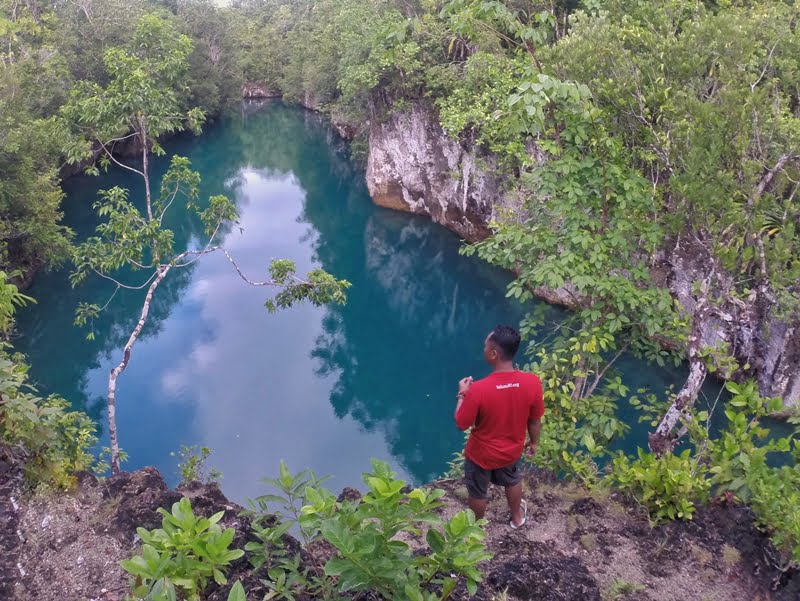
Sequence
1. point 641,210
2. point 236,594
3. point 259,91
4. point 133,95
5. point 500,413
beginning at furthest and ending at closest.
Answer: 1. point 259,91
2. point 133,95
3. point 641,210
4. point 500,413
5. point 236,594

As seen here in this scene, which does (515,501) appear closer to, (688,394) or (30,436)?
(688,394)

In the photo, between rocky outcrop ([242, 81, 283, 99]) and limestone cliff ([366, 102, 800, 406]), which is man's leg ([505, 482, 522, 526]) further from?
rocky outcrop ([242, 81, 283, 99])

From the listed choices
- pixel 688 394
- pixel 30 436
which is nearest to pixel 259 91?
pixel 30 436

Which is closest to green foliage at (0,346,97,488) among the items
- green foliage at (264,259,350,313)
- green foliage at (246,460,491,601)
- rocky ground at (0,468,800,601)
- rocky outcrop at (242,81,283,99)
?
rocky ground at (0,468,800,601)

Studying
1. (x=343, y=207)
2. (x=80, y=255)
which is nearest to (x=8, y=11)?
(x=343, y=207)

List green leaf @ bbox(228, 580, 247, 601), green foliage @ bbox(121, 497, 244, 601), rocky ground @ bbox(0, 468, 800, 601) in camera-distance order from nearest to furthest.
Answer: green leaf @ bbox(228, 580, 247, 601)
green foliage @ bbox(121, 497, 244, 601)
rocky ground @ bbox(0, 468, 800, 601)

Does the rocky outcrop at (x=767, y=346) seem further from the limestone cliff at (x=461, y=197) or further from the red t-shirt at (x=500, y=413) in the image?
the red t-shirt at (x=500, y=413)
